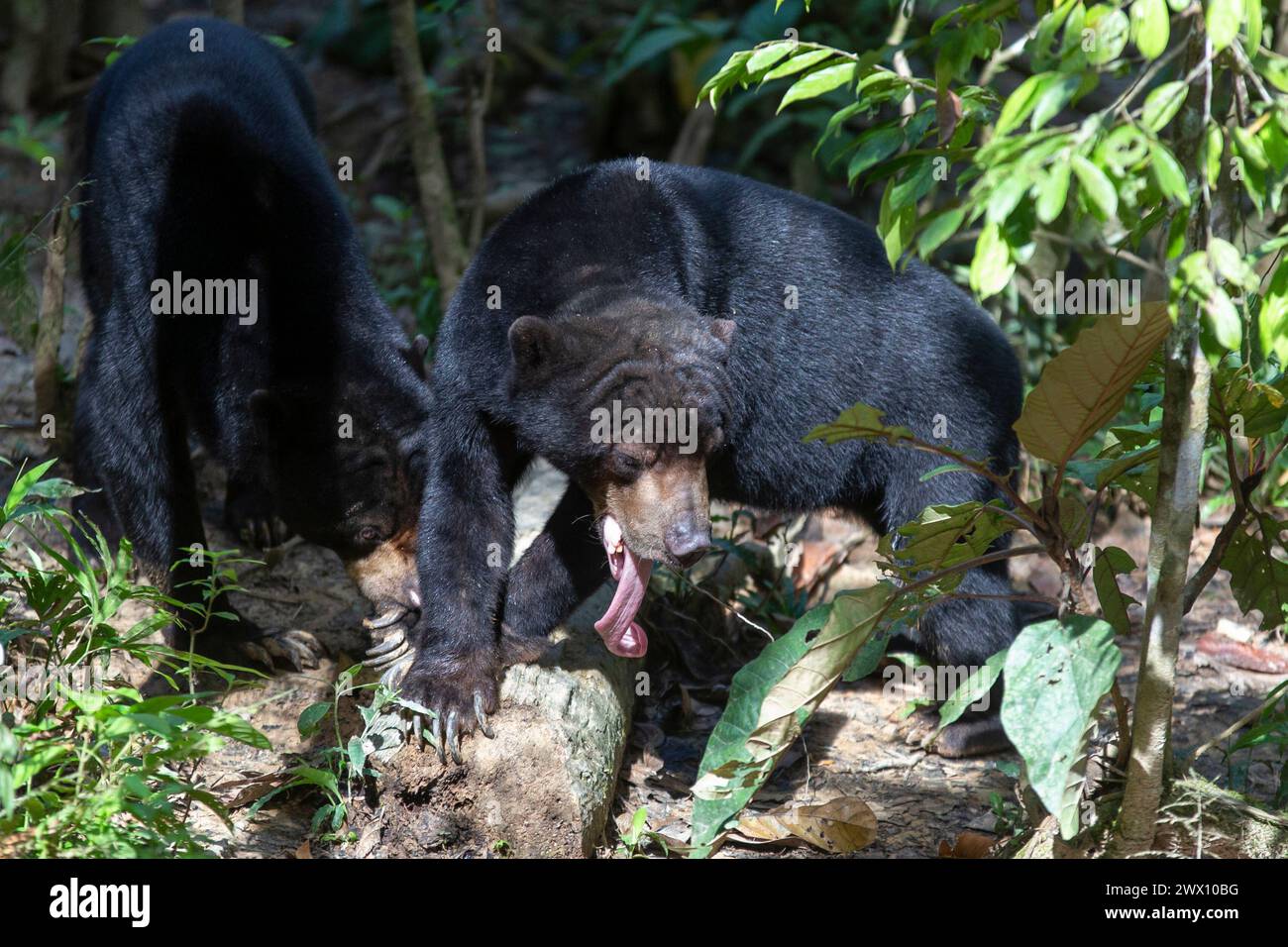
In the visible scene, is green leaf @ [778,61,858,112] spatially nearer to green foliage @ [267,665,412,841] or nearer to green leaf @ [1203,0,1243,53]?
green leaf @ [1203,0,1243,53]

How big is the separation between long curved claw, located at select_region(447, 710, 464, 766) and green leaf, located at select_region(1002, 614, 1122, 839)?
5.36ft

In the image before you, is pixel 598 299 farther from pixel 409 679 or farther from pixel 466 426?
pixel 409 679

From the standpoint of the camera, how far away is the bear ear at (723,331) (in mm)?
4375

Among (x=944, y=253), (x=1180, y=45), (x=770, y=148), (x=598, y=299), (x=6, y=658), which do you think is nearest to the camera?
(x=1180, y=45)

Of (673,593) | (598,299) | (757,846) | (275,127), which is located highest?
(275,127)

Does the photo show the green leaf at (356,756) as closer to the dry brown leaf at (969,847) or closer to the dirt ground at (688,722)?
the dirt ground at (688,722)

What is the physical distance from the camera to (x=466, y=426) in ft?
14.4

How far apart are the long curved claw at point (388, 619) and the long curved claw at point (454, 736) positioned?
0.93m

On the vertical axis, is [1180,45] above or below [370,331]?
above

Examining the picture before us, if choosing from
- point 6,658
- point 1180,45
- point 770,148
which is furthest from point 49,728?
point 770,148

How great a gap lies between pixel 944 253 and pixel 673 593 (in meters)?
3.93

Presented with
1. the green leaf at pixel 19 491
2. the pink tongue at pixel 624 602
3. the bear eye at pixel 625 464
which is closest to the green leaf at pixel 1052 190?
the bear eye at pixel 625 464

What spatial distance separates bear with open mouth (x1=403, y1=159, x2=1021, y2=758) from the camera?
4.18 meters

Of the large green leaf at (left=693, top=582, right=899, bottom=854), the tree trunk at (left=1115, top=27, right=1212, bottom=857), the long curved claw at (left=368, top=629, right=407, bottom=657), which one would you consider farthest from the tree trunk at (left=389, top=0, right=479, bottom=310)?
the tree trunk at (left=1115, top=27, right=1212, bottom=857)
